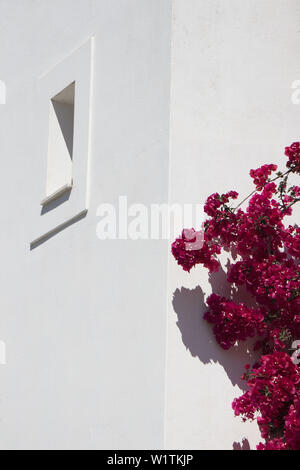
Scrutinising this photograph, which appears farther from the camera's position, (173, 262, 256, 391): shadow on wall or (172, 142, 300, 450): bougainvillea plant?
(173, 262, 256, 391): shadow on wall

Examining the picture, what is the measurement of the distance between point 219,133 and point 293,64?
95 cm

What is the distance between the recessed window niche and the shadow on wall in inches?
82.6

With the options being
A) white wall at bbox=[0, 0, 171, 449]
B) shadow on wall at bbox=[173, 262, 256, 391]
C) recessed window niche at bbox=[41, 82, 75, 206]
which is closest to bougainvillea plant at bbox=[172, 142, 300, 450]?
shadow on wall at bbox=[173, 262, 256, 391]

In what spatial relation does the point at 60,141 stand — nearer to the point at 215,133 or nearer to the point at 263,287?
the point at 215,133

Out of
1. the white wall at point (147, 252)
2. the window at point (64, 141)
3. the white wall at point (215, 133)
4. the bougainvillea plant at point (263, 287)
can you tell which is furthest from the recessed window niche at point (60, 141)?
the bougainvillea plant at point (263, 287)

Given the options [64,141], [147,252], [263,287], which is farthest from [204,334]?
[64,141]

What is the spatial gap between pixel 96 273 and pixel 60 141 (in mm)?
1690

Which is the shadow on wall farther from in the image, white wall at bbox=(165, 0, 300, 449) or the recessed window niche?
the recessed window niche

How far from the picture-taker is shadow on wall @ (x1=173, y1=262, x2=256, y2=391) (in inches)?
241

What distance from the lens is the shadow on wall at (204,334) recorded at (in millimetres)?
6133

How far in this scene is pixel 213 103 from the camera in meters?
6.71

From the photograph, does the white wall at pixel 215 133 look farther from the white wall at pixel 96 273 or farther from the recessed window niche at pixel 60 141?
the recessed window niche at pixel 60 141
